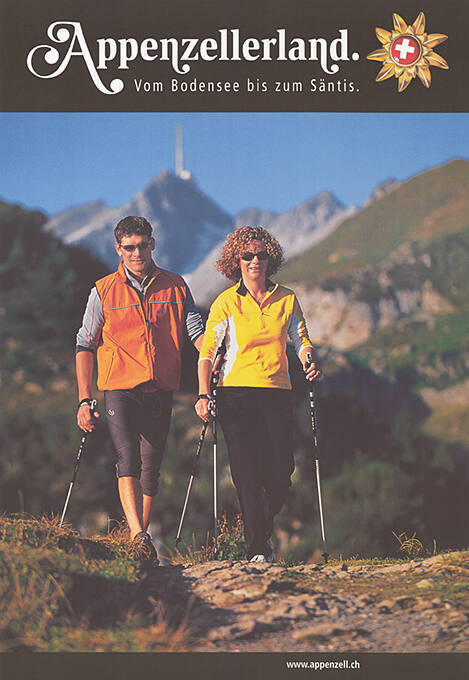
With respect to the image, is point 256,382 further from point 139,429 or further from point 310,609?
point 310,609

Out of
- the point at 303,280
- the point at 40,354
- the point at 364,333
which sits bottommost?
the point at 40,354

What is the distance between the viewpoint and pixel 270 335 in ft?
25.2

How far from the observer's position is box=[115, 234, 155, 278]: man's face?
7898 mm

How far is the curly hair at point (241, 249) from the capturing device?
7.91 metres

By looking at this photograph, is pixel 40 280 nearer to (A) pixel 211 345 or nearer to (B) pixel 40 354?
(B) pixel 40 354

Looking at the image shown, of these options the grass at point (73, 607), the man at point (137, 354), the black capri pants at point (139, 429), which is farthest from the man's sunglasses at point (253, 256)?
the grass at point (73, 607)

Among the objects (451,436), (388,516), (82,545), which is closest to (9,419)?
(388,516)

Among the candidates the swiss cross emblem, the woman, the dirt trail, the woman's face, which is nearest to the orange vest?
the woman

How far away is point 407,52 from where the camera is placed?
9.00m

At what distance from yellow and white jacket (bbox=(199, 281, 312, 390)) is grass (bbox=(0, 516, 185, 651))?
1974 millimetres

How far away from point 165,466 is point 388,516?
13.0m

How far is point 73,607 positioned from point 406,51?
6383 millimetres

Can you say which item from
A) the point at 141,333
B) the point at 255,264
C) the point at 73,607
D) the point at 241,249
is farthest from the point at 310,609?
the point at 241,249
